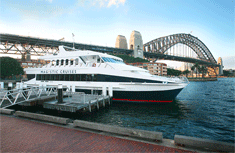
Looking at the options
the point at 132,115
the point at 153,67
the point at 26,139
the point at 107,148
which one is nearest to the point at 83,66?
the point at 132,115

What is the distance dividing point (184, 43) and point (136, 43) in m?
71.5

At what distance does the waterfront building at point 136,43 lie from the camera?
107 m

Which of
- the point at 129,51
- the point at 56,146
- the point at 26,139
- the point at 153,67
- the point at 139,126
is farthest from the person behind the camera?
the point at 129,51

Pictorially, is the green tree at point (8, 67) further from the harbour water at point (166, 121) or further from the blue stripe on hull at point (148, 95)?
the blue stripe on hull at point (148, 95)

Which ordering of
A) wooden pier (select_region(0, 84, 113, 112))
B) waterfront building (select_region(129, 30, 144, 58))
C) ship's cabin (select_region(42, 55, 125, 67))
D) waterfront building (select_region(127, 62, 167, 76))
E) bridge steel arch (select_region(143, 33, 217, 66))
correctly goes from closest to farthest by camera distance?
1. wooden pier (select_region(0, 84, 113, 112))
2. ship's cabin (select_region(42, 55, 125, 67))
3. waterfront building (select_region(127, 62, 167, 76))
4. waterfront building (select_region(129, 30, 144, 58))
5. bridge steel arch (select_region(143, 33, 217, 66))

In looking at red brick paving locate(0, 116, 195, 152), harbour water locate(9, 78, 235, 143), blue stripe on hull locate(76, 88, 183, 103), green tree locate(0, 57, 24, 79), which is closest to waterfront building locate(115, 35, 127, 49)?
green tree locate(0, 57, 24, 79)

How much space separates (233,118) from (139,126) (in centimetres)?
914

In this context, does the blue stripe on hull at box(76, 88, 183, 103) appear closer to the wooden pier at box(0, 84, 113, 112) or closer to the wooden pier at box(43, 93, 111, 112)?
the wooden pier at box(0, 84, 113, 112)

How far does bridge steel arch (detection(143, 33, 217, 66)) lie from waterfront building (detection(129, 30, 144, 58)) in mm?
17749

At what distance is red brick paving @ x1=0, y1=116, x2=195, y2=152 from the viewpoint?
4.64 m

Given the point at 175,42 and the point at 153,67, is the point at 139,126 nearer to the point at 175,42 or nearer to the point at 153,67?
the point at 153,67

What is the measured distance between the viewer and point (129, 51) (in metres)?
107

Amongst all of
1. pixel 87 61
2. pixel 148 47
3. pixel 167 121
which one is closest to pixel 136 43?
pixel 148 47

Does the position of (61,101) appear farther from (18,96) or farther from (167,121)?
(167,121)
